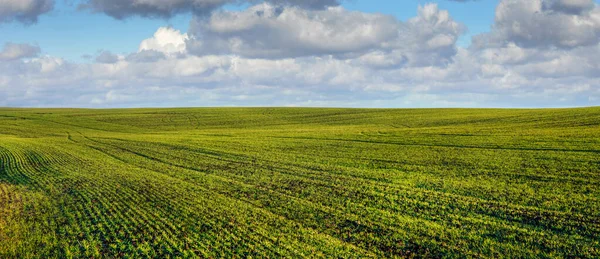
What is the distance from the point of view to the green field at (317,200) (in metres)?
16.9

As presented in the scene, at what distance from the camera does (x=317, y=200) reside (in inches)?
928


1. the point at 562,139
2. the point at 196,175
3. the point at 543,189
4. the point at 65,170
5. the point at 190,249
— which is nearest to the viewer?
the point at 190,249

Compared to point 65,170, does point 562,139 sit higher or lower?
higher

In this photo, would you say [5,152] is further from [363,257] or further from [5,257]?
[363,257]

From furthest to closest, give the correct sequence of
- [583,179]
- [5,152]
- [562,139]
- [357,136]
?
1. [357,136]
2. [5,152]
3. [562,139]
4. [583,179]

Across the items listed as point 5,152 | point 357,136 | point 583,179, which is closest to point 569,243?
point 583,179

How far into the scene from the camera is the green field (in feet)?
55.3

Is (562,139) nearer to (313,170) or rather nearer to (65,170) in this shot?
(313,170)

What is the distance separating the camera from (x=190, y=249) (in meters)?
16.8

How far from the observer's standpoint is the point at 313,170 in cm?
3303

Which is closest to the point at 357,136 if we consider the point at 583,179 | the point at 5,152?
the point at 583,179

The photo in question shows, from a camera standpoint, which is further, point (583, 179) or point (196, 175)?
point (196, 175)

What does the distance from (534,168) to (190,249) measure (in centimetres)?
2304

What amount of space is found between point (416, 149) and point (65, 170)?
1180 inches
